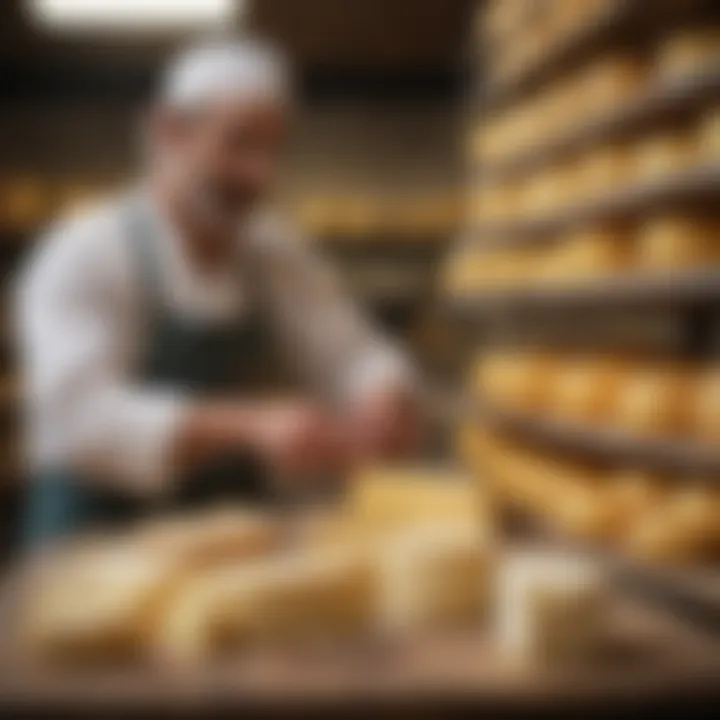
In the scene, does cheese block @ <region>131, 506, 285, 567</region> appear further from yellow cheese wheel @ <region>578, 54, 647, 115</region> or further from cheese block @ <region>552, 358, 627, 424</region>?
yellow cheese wheel @ <region>578, 54, 647, 115</region>

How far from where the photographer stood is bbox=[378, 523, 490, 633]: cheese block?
0.79 meters

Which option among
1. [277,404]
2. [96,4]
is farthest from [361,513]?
[96,4]

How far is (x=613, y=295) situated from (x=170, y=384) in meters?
0.54

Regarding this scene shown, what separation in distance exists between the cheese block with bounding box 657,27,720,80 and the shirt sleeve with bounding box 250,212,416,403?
1.43 ft

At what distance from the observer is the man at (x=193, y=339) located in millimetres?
759

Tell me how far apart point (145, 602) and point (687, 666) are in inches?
10.2

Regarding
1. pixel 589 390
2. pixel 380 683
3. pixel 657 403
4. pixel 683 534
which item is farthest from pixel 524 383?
pixel 380 683

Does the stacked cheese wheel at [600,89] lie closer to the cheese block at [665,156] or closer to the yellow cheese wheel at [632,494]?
the cheese block at [665,156]

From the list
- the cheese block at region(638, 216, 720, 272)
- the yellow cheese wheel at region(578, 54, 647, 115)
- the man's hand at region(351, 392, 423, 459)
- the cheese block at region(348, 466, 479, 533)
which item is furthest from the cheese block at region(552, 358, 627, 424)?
the man's hand at region(351, 392, 423, 459)

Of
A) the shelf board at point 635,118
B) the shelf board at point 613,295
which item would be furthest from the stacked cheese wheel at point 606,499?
the shelf board at point 635,118

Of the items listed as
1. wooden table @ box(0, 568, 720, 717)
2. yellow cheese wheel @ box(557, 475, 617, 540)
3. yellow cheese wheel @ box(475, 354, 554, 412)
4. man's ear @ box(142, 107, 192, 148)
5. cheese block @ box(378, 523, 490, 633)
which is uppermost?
yellow cheese wheel @ box(475, 354, 554, 412)

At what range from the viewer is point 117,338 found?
0.77 metres

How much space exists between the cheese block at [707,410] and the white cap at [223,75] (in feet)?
1.38

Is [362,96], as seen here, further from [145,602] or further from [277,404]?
[145,602]
